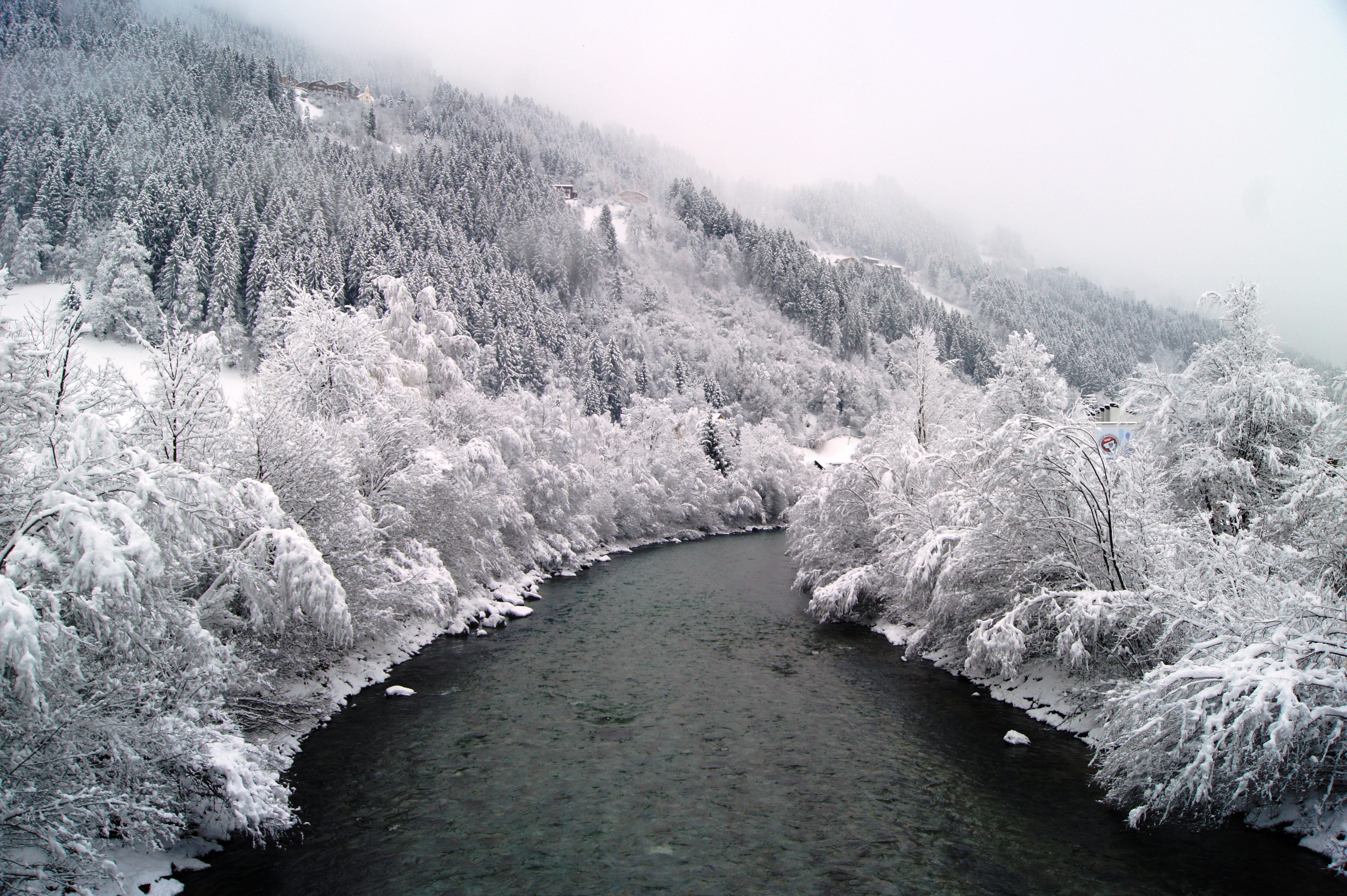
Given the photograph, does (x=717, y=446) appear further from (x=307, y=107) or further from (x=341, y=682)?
(x=307, y=107)

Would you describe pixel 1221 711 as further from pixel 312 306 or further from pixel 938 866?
pixel 312 306

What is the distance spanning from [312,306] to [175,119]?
114 meters

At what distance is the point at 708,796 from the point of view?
14.9 m

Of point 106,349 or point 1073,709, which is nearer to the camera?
point 1073,709

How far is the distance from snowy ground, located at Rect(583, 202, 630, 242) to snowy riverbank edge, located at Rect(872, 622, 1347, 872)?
494 feet

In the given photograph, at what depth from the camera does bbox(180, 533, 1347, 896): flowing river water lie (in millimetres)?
11711

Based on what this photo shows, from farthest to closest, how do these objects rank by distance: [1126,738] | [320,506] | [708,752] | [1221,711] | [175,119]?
[175,119]
[320,506]
[708,752]
[1126,738]
[1221,711]

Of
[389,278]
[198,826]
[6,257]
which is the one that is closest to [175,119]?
[6,257]

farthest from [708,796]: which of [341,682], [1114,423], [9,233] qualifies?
[9,233]

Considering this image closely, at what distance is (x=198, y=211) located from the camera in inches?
3086

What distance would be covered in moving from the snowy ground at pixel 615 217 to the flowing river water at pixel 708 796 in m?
152

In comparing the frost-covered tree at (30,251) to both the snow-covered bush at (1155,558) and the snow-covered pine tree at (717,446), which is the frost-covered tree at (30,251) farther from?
the snow-covered bush at (1155,558)

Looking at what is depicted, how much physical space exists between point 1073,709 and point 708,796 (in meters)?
11.5

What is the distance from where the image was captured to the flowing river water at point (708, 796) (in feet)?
38.4
